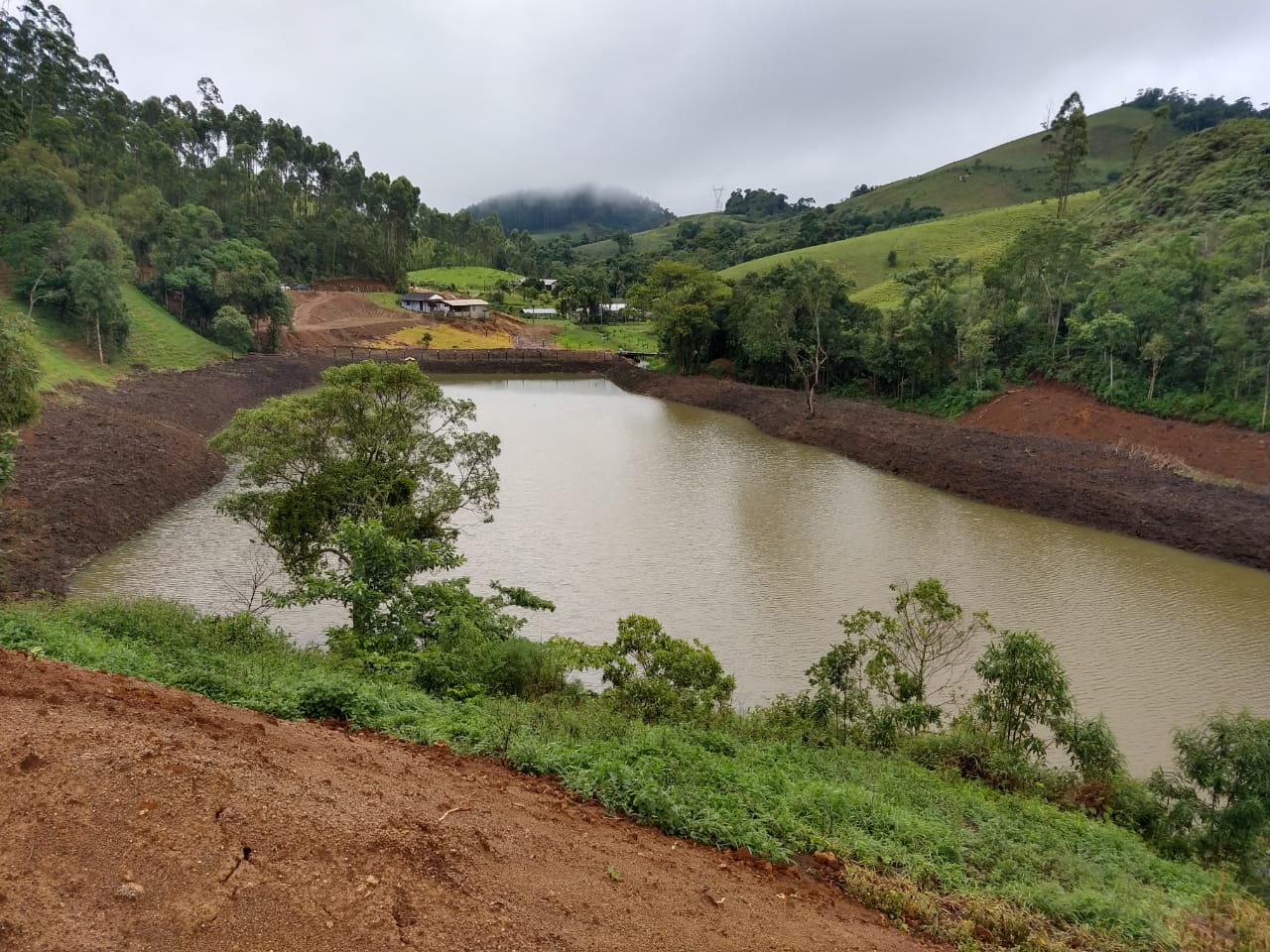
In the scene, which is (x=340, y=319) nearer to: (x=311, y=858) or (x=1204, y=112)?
(x=311, y=858)

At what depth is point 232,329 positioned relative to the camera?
4050cm

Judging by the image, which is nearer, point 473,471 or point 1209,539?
point 473,471

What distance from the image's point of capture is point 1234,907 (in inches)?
212

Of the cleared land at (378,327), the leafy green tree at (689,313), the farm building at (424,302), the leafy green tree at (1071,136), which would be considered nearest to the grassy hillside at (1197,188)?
the leafy green tree at (1071,136)

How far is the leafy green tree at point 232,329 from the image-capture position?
40.0m

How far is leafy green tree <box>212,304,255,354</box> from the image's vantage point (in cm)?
3997

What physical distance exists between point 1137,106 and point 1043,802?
125868mm

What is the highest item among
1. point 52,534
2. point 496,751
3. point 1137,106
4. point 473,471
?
point 1137,106

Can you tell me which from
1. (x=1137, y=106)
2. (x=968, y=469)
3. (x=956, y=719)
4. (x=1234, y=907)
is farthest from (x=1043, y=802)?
(x=1137, y=106)

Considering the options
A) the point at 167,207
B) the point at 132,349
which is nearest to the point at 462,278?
the point at 167,207

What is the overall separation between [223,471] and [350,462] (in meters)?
12.6

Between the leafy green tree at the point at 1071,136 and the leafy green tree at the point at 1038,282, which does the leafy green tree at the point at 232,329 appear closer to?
the leafy green tree at the point at 1038,282

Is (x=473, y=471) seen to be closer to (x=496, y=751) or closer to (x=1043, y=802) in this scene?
(x=496, y=751)

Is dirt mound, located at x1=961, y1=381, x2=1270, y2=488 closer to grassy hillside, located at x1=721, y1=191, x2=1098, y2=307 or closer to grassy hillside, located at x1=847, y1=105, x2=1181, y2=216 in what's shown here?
grassy hillside, located at x1=721, y1=191, x2=1098, y2=307
